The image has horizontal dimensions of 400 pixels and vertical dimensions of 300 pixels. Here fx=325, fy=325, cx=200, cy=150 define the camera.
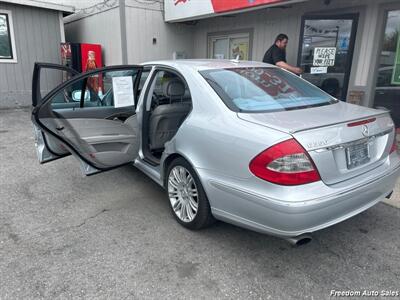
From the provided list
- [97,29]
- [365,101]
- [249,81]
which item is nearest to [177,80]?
[249,81]

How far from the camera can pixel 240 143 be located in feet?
7.46

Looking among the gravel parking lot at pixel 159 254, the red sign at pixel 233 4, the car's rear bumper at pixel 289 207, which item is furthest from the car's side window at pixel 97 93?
the red sign at pixel 233 4

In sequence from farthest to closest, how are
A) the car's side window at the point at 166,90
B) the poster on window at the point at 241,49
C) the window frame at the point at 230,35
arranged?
the poster on window at the point at 241,49 < the window frame at the point at 230,35 < the car's side window at the point at 166,90

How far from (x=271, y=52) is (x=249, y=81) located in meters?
3.47

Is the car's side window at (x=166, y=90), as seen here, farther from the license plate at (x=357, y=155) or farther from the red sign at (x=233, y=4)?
the red sign at (x=233, y=4)

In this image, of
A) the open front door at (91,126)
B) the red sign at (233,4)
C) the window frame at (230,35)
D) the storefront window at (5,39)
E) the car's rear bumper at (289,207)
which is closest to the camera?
the car's rear bumper at (289,207)

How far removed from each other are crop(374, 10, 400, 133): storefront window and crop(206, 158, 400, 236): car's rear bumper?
3741 millimetres

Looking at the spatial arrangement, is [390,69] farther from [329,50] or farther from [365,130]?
[365,130]

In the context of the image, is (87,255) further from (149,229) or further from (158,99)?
(158,99)

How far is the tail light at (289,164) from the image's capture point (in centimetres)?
208

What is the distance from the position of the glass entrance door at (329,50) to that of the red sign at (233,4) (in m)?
0.94

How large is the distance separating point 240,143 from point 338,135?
2.23ft

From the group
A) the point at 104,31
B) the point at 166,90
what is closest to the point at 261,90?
the point at 166,90

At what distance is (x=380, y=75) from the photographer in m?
5.82
